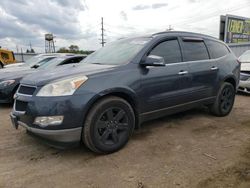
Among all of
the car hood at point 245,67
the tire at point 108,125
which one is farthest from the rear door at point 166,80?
the car hood at point 245,67

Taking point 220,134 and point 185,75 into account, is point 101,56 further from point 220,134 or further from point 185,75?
point 220,134

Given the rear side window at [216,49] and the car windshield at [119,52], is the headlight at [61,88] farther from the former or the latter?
the rear side window at [216,49]

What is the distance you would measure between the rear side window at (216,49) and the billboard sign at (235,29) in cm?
2272

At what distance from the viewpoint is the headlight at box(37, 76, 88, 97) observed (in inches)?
113

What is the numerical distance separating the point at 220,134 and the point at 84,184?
2544mm

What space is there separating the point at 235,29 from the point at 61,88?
91.6 ft

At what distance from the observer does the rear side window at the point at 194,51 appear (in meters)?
4.23

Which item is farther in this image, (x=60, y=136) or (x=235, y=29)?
(x=235, y=29)

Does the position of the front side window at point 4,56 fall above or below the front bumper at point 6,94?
above

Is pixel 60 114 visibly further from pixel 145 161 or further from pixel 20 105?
pixel 145 161

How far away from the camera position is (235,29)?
26.4 m

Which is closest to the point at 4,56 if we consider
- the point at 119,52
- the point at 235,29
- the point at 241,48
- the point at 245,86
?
the point at 119,52

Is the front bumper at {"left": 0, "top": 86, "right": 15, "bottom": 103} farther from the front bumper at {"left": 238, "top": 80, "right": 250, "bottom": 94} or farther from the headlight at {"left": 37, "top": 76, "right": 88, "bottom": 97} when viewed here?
the front bumper at {"left": 238, "top": 80, "right": 250, "bottom": 94}

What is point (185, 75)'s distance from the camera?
407cm
